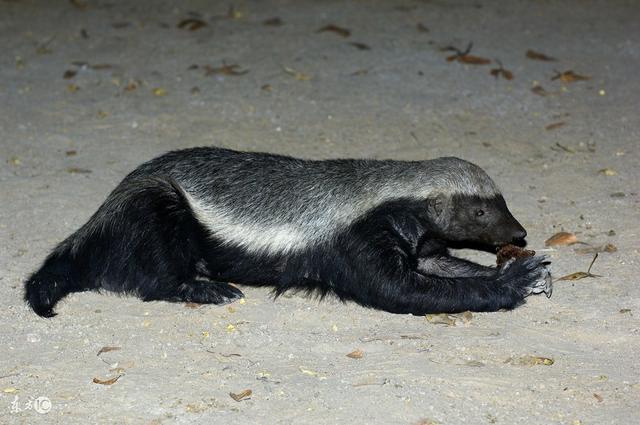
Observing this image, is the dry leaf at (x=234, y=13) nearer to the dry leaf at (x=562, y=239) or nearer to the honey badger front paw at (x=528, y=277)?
the dry leaf at (x=562, y=239)

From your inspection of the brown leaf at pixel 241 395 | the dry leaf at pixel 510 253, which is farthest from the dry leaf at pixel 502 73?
the brown leaf at pixel 241 395

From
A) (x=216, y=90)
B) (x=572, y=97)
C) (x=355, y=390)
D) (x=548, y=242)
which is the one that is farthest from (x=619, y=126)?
(x=355, y=390)

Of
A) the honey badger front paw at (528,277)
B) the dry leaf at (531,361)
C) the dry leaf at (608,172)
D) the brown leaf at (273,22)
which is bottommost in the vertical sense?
the brown leaf at (273,22)

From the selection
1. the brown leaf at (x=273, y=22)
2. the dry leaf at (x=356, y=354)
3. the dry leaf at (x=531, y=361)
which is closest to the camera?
the dry leaf at (x=531, y=361)

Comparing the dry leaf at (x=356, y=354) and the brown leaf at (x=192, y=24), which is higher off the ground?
the dry leaf at (x=356, y=354)

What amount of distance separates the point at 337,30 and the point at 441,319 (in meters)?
7.08

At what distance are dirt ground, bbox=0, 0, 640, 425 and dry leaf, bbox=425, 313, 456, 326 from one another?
5 centimetres

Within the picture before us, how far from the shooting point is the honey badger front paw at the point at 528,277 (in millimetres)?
6566

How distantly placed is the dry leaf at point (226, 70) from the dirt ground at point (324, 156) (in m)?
0.04

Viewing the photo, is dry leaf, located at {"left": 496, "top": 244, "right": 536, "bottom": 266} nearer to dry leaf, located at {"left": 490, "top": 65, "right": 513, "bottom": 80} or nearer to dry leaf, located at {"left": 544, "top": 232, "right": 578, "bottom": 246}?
dry leaf, located at {"left": 544, "top": 232, "right": 578, "bottom": 246}

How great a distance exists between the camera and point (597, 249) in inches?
289

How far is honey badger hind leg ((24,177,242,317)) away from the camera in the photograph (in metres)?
6.67

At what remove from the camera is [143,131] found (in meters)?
9.92

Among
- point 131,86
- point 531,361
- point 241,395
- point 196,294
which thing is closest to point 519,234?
point 531,361
